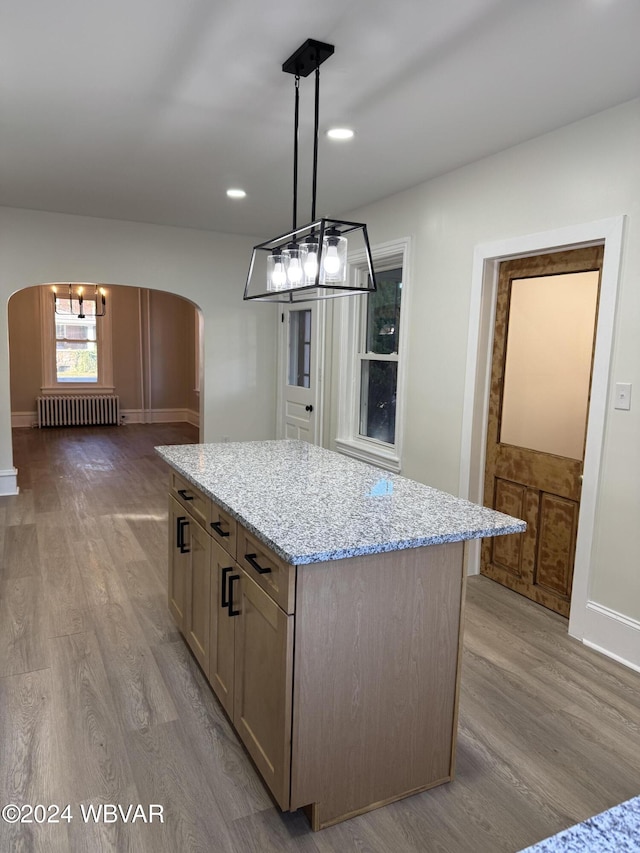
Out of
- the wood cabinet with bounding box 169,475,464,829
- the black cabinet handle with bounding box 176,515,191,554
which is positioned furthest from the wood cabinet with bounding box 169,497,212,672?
the wood cabinet with bounding box 169,475,464,829

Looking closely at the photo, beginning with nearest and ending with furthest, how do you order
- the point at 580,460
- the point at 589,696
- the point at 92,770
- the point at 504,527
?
1. the point at 504,527
2. the point at 92,770
3. the point at 589,696
4. the point at 580,460

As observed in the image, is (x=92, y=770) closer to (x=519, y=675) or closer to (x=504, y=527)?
(x=504, y=527)

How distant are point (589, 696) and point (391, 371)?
8.99 ft

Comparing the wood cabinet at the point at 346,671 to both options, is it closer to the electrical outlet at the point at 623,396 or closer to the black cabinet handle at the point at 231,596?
the black cabinet handle at the point at 231,596

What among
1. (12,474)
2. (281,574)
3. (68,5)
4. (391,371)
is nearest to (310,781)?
(281,574)

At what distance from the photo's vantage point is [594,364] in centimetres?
291

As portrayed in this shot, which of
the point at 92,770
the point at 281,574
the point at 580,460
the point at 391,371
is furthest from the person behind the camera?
the point at 391,371

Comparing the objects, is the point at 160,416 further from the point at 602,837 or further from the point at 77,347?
the point at 602,837

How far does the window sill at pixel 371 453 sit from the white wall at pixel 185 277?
63.7 inches

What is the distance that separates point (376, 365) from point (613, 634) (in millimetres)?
2694

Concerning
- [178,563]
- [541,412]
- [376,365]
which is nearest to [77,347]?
[376,365]

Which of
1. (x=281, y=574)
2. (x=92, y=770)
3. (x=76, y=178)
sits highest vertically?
(x=76, y=178)

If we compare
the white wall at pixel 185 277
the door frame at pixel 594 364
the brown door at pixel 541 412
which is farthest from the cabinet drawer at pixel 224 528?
the white wall at pixel 185 277

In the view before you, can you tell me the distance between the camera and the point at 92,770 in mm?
2037
